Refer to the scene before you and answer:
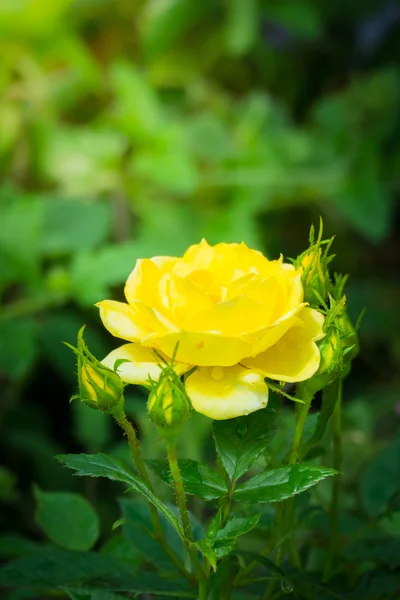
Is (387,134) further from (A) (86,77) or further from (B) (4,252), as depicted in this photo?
(B) (4,252)

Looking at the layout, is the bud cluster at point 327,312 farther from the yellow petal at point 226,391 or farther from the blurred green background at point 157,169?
the blurred green background at point 157,169

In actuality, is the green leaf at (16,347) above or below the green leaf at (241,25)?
below

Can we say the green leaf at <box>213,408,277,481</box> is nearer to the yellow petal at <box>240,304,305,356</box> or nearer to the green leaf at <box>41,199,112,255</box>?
the yellow petal at <box>240,304,305,356</box>

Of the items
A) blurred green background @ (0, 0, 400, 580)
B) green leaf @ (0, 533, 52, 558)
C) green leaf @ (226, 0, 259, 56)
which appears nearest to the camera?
green leaf @ (0, 533, 52, 558)

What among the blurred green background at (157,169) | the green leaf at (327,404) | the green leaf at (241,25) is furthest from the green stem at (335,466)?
the green leaf at (241,25)

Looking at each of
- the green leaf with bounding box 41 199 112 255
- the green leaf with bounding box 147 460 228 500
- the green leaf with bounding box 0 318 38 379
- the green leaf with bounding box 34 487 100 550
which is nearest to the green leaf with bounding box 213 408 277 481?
the green leaf with bounding box 147 460 228 500
